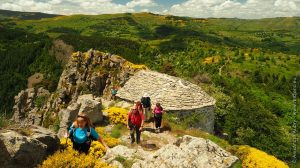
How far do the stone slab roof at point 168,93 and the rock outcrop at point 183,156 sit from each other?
16.8 metres

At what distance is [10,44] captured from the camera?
19850 cm

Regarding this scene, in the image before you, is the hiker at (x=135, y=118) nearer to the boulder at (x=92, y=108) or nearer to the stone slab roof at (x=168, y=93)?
the boulder at (x=92, y=108)

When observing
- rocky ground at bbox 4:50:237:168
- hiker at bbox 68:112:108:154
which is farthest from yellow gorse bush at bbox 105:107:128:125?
hiker at bbox 68:112:108:154

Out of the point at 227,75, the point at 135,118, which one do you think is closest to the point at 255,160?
the point at 135,118

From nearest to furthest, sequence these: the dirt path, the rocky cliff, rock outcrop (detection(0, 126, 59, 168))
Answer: rock outcrop (detection(0, 126, 59, 168))
the dirt path
the rocky cliff

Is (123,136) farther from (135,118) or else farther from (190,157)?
(190,157)

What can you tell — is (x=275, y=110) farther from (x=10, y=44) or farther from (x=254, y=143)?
(x=10, y=44)

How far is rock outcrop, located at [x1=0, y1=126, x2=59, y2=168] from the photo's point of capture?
11539 millimetres

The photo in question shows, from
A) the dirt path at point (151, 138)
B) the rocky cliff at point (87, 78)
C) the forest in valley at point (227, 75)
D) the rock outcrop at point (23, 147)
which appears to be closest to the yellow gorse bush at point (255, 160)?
the dirt path at point (151, 138)

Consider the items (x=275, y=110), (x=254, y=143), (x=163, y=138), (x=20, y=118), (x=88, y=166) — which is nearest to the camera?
(x=88, y=166)

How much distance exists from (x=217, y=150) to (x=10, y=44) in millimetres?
202232

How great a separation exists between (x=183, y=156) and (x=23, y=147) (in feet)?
19.1

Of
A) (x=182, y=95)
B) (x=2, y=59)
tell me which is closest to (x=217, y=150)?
(x=182, y=95)

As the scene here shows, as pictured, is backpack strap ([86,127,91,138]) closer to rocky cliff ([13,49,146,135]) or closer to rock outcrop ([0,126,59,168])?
rock outcrop ([0,126,59,168])
